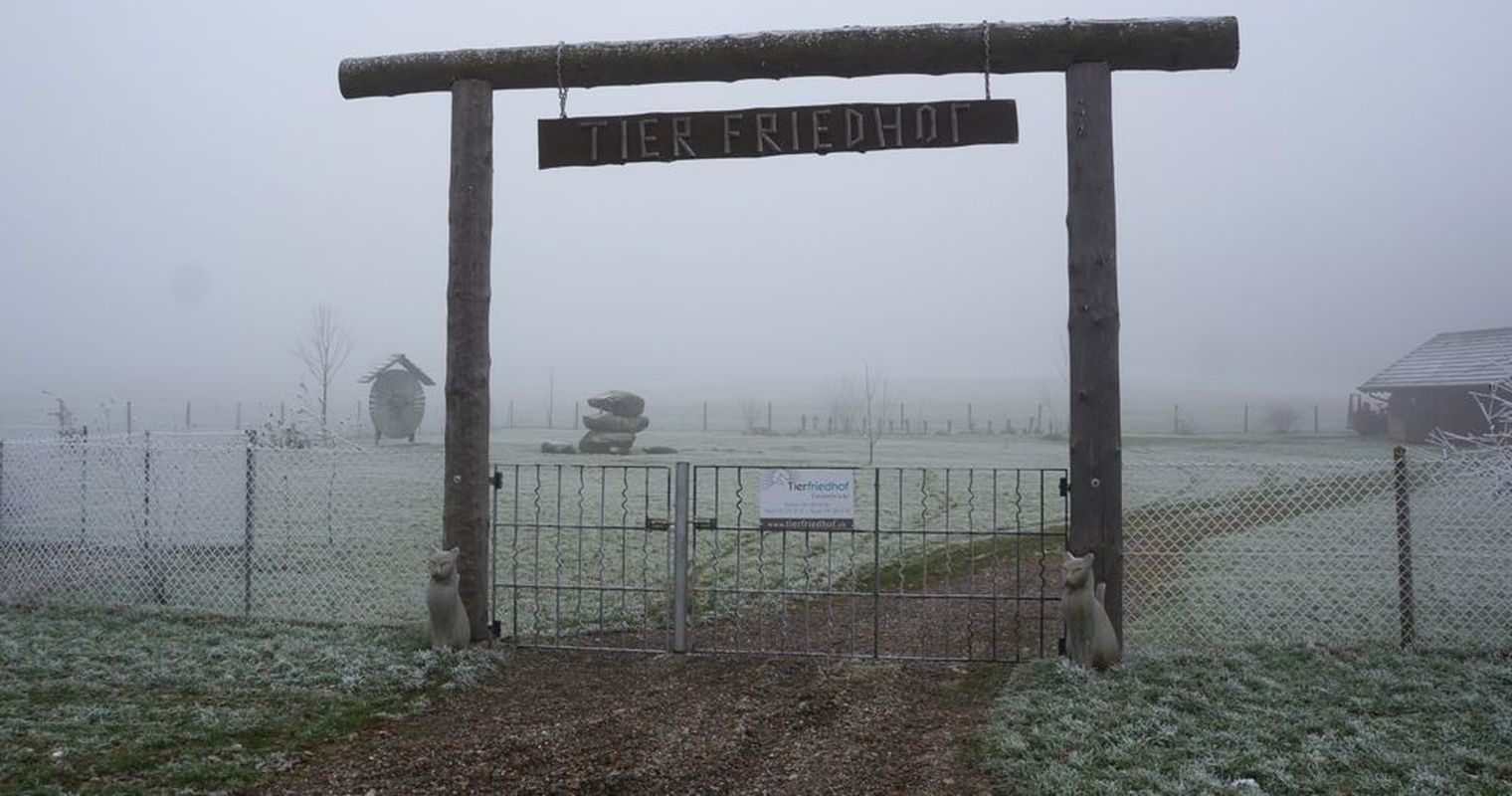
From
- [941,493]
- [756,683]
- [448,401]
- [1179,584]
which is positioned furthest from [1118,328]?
[941,493]

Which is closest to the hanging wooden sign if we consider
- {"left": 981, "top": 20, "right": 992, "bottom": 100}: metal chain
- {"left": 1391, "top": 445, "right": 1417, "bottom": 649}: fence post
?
{"left": 981, "top": 20, "right": 992, "bottom": 100}: metal chain

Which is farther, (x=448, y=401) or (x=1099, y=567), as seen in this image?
(x=448, y=401)

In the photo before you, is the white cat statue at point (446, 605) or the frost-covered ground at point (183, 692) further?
the white cat statue at point (446, 605)

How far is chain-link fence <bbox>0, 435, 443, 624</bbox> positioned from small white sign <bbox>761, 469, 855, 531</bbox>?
3014 mm

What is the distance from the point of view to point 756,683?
5.84 m

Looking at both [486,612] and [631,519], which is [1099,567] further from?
[631,519]

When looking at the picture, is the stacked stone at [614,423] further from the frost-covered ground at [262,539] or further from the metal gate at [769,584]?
the frost-covered ground at [262,539]

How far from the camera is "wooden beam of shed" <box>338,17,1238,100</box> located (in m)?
5.95

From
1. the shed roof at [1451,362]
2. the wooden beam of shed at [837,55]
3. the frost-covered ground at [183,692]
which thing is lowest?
the frost-covered ground at [183,692]

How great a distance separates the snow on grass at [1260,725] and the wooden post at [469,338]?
3.57 meters

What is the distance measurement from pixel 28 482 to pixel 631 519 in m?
7.85

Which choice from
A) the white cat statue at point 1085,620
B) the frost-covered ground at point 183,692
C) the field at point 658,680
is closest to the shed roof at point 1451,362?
the field at point 658,680

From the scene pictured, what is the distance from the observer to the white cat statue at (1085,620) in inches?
227

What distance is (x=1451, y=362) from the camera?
1036 inches
